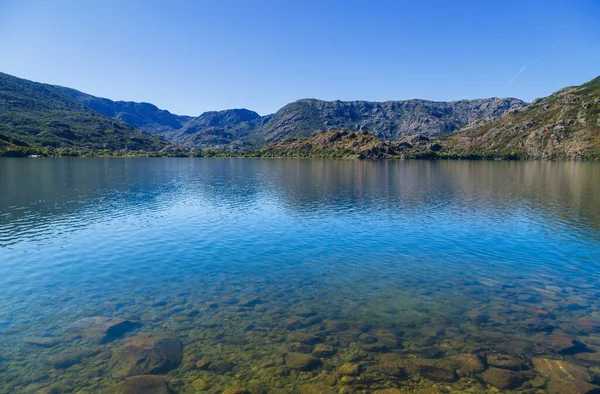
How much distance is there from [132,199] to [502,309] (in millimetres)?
73503

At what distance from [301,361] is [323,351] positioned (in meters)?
1.51

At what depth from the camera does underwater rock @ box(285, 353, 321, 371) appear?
1769 centimetres

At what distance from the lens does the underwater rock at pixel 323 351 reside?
18625 mm

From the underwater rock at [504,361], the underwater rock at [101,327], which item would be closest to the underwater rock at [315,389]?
the underwater rock at [504,361]

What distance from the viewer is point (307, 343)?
19859mm

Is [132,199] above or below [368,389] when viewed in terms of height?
above

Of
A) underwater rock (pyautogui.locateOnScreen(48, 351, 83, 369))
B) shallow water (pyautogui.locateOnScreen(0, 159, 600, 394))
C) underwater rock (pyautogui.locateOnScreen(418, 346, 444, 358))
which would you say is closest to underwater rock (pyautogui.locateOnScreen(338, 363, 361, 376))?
shallow water (pyautogui.locateOnScreen(0, 159, 600, 394))

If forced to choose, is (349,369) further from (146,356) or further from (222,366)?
(146,356)

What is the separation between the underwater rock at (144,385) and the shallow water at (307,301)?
42cm

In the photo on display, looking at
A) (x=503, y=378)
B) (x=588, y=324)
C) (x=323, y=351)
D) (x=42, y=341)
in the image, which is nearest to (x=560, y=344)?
(x=588, y=324)

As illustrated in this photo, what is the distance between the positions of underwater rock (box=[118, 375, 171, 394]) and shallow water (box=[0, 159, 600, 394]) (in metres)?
0.42

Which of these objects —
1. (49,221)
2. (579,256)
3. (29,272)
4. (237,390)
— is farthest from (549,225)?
(49,221)

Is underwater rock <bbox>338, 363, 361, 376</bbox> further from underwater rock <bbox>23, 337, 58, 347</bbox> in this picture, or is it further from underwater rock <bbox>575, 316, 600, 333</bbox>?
underwater rock <bbox>23, 337, 58, 347</bbox>

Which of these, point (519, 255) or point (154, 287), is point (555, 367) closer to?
point (519, 255)
